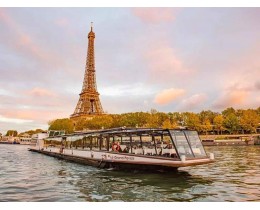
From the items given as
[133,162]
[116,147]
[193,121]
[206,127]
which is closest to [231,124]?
[206,127]

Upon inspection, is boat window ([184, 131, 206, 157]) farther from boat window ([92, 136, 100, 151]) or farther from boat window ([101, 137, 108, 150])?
boat window ([92, 136, 100, 151])

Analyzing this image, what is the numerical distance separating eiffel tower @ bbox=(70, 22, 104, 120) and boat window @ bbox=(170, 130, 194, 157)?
8189 centimetres

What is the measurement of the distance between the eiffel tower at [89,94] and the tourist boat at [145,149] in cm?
7530

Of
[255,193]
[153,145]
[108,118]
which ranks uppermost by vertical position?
[108,118]

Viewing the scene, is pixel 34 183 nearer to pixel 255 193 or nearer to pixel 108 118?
pixel 255 193

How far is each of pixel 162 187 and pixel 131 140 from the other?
6532 millimetres

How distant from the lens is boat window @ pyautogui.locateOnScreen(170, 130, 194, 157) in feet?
52.7

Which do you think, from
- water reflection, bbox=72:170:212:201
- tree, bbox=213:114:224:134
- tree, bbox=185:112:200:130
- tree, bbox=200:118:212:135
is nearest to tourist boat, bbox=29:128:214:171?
water reflection, bbox=72:170:212:201

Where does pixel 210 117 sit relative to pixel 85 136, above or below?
above

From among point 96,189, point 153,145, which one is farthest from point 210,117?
point 96,189

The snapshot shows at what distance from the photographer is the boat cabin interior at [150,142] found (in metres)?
16.3

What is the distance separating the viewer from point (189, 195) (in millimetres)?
11211

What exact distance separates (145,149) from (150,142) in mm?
543

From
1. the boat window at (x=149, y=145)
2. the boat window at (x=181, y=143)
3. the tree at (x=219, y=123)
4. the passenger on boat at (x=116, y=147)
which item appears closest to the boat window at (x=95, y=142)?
the passenger on boat at (x=116, y=147)
